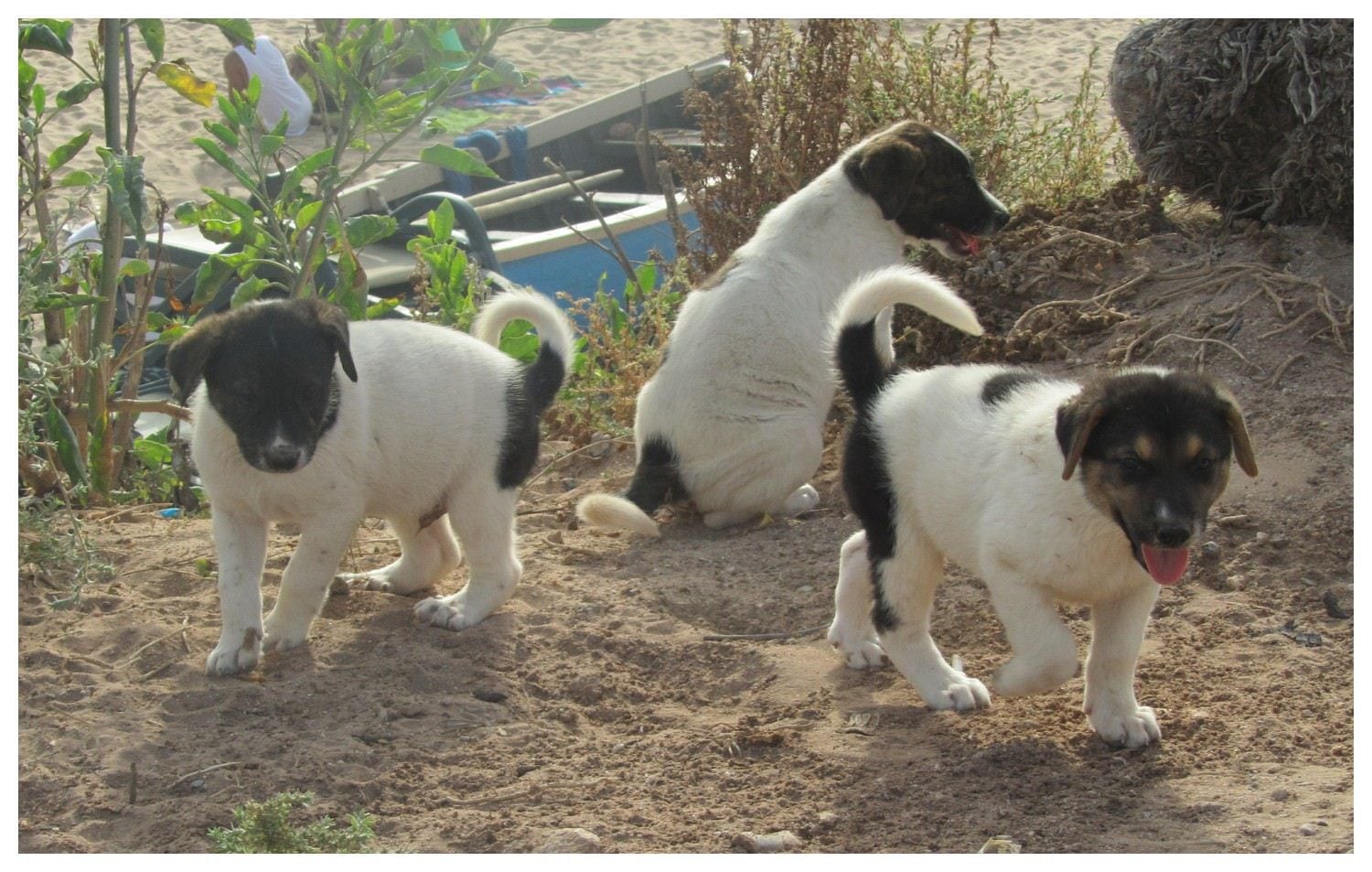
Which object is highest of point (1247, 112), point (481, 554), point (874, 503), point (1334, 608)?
point (1247, 112)

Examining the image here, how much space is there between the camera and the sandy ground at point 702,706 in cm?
410

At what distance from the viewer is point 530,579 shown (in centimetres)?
618

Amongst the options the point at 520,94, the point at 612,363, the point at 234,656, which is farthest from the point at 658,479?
the point at 520,94

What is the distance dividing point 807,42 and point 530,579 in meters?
4.61

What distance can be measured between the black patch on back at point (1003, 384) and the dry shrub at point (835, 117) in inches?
169

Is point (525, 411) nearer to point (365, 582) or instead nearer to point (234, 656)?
point (365, 582)

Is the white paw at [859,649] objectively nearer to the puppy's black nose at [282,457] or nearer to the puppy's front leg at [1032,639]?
the puppy's front leg at [1032,639]

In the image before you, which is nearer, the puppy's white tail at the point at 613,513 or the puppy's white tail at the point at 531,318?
the puppy's white tail at the point at 531,318

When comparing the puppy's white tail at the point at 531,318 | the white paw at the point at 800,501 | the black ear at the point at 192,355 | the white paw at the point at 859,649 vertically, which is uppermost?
the black ear at the point at 192,355

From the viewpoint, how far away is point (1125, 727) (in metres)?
4.48

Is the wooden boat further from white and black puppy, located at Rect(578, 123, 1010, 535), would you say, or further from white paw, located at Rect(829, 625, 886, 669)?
white paw, located at Rect(829, 625, 886, 669)

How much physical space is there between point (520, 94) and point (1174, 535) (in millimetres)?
18174

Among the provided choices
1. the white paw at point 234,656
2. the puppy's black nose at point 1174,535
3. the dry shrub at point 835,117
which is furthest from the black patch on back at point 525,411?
the dry shrub at point 835,117

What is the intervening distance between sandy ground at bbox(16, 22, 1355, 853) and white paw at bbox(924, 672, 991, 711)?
6cm
